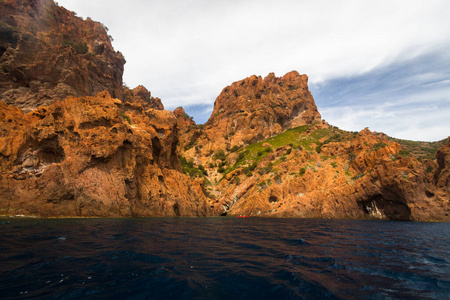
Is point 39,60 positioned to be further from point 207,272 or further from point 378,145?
point 378,145

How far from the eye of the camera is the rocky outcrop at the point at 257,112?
98.6 metres

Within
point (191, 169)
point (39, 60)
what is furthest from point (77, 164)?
point (191, 169)

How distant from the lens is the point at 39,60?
47.5 m

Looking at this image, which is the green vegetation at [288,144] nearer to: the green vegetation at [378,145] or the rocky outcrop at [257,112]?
the rocky outcrop at [257,112]

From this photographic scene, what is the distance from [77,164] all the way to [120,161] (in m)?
5.95

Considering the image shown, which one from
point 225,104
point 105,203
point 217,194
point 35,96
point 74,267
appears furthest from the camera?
point 225,104

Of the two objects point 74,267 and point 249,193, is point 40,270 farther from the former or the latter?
point 249,193

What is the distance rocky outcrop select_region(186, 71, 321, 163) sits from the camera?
3880 inches

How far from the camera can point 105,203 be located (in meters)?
30.6

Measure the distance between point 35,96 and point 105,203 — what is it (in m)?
32.9

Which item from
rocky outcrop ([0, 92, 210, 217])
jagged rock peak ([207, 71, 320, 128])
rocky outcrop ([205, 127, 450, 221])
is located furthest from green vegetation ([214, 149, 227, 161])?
rocky outcrop ([0, 92, 210, 217])

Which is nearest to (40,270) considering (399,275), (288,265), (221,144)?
(288,265)

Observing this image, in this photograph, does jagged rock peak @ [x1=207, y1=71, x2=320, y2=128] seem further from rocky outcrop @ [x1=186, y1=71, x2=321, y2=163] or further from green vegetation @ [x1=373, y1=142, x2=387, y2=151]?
green vegetation @ [x1=373, y1=142, x2=387, y2=151]

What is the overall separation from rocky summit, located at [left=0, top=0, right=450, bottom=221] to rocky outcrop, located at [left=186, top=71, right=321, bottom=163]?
13769 millimetres
